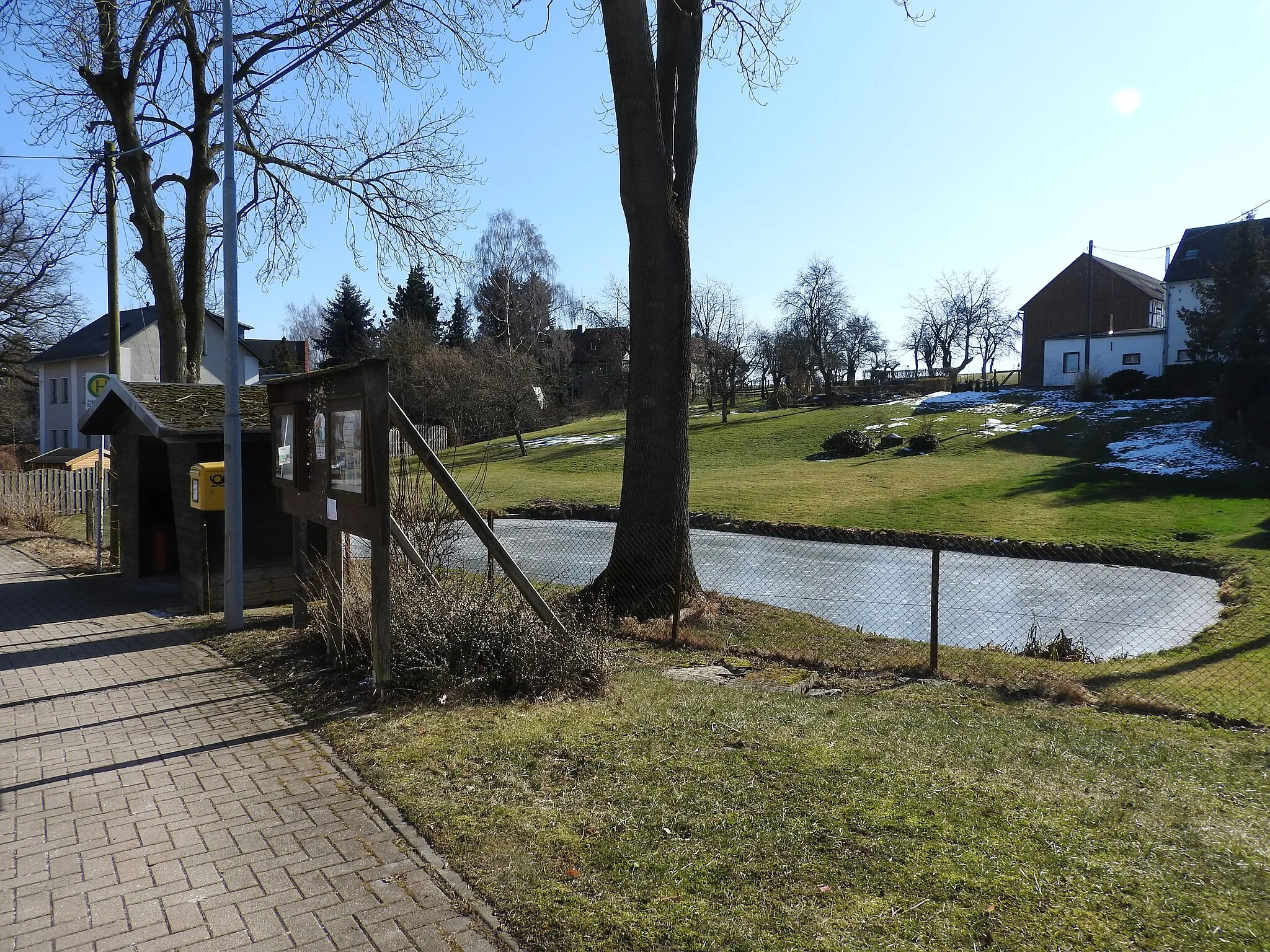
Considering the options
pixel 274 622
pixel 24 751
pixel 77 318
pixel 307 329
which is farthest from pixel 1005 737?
pixel 307 329

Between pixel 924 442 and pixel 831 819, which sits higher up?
pixel 924 442

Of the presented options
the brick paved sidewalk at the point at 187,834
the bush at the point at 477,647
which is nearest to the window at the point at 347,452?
the bush at the point at 477,647

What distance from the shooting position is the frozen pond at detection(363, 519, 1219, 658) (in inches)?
458

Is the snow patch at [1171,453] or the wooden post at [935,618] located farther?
the snow patch at [1171,453]

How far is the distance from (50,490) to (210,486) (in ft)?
54.4

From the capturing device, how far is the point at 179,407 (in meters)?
11.5

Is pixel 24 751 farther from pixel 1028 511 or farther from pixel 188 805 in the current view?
pixel 1028 511

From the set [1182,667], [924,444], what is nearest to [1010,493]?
[924,444]

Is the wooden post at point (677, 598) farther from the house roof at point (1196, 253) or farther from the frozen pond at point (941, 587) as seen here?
the house roof at point (1196, 253)

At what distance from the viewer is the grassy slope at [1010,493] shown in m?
10.0

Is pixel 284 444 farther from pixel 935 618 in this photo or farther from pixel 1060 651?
pixel 1060 651

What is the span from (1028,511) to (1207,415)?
15.6 metres

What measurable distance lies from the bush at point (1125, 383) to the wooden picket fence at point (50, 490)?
130 ft

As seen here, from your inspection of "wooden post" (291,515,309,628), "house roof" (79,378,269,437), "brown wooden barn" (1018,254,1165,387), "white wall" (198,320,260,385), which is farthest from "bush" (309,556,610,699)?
"brown wooden barn" (1018,254,1165,387)
